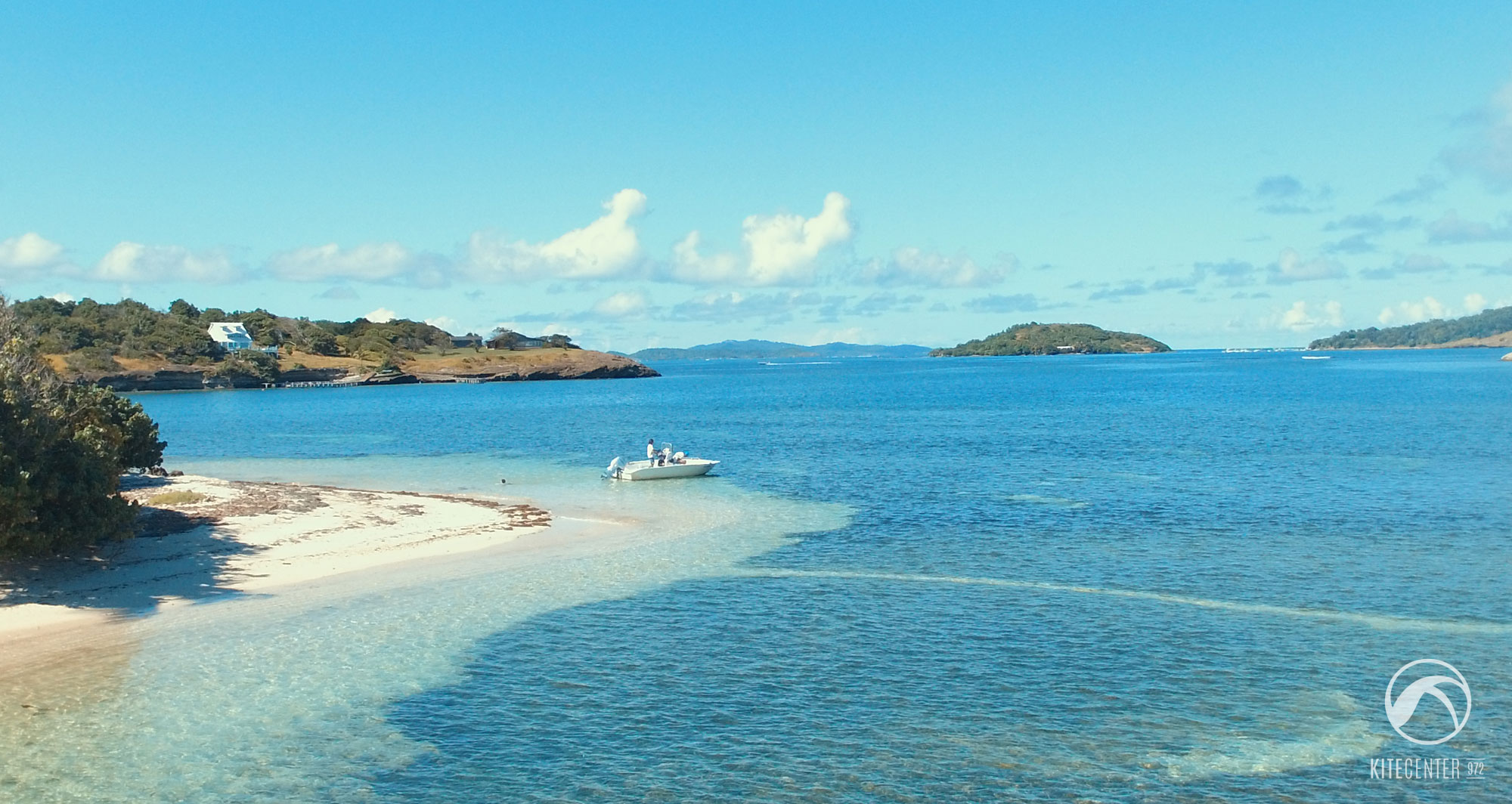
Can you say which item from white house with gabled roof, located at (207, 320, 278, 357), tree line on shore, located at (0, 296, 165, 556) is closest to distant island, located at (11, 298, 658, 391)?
white house with gabled roof, located at (207, 320, 278, 357)

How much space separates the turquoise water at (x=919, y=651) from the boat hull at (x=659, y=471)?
125cm

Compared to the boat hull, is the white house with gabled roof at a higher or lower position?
higher

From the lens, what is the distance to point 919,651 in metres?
22.0

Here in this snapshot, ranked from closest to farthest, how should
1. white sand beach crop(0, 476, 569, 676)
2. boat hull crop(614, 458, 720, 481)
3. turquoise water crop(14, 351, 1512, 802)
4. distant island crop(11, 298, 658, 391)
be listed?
1. turquoise water crop(14, 351, 1512, 802)
2. white sand beach crop(0, 476, 569, 676)
3. boat hull crop(614, 458, 720, 481)
4. distant island crop(11, 298, 658, 391)

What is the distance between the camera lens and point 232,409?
11594 centimetres

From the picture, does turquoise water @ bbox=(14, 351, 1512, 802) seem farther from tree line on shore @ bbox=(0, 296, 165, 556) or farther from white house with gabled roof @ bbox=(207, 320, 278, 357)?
white house with gabled roof @ bbox=(207, 320, 278, 357)

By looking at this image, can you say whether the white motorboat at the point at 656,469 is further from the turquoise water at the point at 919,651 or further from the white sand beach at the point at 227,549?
the white sand beach at the point at 227,549

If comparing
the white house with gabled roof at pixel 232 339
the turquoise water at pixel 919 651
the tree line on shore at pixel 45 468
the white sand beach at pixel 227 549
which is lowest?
the turquoise water at pixel 919 651

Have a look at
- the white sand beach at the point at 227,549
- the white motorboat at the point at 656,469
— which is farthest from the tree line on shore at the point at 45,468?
the white motorboat at the point at 656,469

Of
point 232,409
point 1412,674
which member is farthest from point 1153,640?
point 232,409

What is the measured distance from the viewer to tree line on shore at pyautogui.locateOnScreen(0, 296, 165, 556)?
24.5m

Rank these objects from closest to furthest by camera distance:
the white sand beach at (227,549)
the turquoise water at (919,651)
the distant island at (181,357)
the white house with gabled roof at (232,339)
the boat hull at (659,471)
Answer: the turquoise water at (919,651) → the white sand beach at (227,549) → the boat hull at (659,471) → the distant island at (181,357) → the white house with gabled roof at (232,339)

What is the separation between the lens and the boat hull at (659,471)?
51.2 meters

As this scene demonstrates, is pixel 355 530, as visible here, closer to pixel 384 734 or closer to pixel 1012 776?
pixel 384 734
